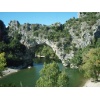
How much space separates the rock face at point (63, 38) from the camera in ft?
39.2

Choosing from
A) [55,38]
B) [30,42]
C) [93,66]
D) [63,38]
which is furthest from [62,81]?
[30,42]

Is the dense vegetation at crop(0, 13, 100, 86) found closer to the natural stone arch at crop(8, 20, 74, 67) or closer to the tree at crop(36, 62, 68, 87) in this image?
the natural stone arch at crop(8, 20, 74, 67)

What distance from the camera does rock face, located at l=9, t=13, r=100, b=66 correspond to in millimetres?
11959

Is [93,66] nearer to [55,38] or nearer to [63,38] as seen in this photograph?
[63,38]

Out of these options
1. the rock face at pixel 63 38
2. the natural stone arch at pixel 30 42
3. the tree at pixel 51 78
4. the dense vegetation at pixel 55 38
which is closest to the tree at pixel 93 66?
the dense vegetation at pixel 55 38

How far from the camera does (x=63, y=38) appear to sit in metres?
13.4

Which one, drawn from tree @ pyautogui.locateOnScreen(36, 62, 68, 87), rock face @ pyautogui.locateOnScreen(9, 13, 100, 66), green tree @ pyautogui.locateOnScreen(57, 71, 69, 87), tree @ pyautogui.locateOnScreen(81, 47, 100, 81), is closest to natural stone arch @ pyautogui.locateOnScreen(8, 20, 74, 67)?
rock face @ pyautogui.locateOnScreen(9, 13, 100, 66)

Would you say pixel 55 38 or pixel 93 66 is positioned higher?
pixel 55 38

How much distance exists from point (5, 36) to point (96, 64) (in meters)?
6.03

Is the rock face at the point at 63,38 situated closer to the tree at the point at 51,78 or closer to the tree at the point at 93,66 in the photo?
the tree at the point at 93,66
